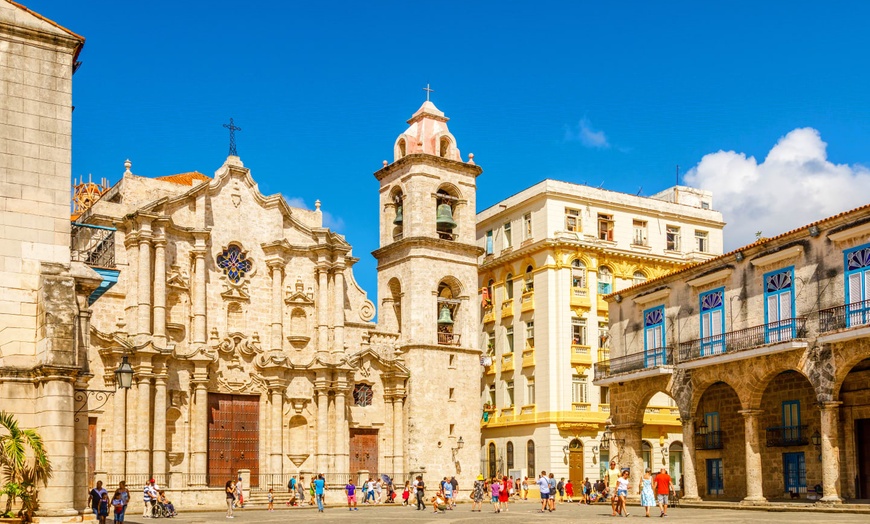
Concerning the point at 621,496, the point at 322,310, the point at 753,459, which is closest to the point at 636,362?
the point at 753,459

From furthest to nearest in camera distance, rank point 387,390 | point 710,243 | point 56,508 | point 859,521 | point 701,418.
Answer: point 710,243 < point 387,390 < point 701,418 < point 859,521 < point 56,508

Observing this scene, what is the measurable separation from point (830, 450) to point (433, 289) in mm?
20161

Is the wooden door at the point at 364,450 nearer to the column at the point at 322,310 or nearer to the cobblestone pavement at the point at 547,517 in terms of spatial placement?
the column at the point at 322,310

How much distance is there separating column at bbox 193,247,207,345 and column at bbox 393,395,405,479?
8.60m

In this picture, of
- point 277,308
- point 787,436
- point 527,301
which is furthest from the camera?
point 527,301

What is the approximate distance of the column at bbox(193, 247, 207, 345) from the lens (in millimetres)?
40781

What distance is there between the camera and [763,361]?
105 feet

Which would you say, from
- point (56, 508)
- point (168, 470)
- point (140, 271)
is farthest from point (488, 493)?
point (56, 508)

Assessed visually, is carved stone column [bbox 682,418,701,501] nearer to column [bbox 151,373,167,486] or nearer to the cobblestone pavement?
the cobblestone pavement

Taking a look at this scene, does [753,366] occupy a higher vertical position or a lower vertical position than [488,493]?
higher

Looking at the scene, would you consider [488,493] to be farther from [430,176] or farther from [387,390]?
[430,176]

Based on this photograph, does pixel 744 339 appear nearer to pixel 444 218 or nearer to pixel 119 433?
pixel 444 218

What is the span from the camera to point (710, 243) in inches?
2210

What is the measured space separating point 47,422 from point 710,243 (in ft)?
143
